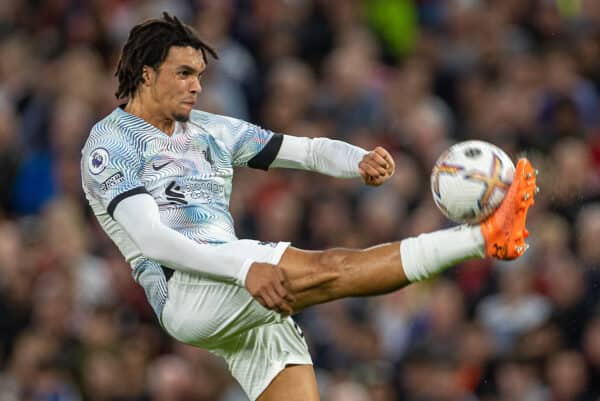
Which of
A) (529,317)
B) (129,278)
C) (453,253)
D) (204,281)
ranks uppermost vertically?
(453,253)

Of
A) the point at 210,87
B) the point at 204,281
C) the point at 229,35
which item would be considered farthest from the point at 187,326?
the point at 229,35

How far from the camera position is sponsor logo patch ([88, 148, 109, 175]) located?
6535mm

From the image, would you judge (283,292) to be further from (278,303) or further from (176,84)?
(176,84)

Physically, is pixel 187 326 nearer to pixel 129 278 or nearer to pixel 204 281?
pixel 204 281

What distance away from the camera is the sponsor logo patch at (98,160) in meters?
6.54

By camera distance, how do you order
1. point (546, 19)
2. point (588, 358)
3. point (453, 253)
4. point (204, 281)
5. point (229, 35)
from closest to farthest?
point (453, 253)
point (204, 281)
point (588, 358)
point (546, 19)
point (229, 35)

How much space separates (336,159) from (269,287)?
3.31 ft

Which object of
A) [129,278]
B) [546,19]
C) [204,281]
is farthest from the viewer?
[546,19]

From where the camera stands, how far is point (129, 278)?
11086 millimetres

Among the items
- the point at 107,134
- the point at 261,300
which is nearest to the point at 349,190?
the point at 107,134

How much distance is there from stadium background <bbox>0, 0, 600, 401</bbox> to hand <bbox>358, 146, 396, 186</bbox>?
8.86 feet

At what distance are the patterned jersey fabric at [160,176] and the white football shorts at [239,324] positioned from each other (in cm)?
16

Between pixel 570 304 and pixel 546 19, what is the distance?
3376 mm

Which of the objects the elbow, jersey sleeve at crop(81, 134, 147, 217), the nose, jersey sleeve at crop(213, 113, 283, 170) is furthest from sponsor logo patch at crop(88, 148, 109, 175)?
jersey sleeve at crop(213, 113, 283, 170)
